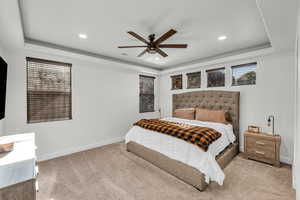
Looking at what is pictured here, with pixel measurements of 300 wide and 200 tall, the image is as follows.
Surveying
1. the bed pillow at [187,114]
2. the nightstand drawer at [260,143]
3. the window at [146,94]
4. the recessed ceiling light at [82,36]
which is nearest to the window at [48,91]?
the recessed ceiling light at [82,36]

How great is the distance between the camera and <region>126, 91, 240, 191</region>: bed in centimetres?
192

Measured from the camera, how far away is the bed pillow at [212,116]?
127 inches

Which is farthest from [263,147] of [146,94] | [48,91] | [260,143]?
[48,91]

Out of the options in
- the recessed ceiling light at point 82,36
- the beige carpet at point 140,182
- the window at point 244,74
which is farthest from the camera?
the window at point 244,74

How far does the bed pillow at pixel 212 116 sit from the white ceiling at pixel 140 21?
1.62m

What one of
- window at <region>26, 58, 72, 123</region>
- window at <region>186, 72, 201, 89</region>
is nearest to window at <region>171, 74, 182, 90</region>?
window at <region>186, 72, 201, 89</region>

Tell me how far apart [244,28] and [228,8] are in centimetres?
80

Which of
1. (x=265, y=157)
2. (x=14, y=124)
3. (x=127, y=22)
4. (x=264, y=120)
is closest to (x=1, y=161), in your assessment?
(x=14, y=124)

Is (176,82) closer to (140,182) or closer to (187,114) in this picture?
(187,114)

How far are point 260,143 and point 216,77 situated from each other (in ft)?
6.34

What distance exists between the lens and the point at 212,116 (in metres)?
3.33

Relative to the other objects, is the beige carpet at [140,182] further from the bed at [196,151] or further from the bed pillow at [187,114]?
→ the bed pillow at [187,114]

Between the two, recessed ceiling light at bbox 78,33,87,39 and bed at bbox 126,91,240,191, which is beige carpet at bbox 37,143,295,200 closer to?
bed at bbox 126,91,240,191

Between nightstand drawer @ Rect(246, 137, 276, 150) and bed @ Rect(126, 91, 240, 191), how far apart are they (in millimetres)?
329
